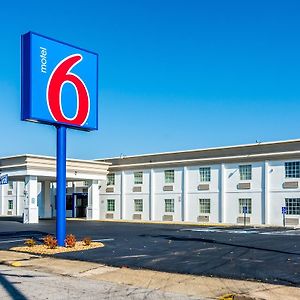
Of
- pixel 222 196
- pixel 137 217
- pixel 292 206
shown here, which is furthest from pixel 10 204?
pixel 292 206

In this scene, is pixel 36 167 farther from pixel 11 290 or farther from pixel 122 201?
pixel 11 290

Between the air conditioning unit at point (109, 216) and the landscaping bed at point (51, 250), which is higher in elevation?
the landscaping bed at point (51, 250)

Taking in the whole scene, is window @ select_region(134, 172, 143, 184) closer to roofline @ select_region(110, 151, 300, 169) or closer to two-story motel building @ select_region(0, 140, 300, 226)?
two-story motel building @ select_region(0, 140, 300, 226)

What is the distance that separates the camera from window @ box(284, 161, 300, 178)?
35.5 meters

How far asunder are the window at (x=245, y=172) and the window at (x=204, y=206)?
12.2 feet

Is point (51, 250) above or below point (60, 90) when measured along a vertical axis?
below

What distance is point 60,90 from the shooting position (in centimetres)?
1925

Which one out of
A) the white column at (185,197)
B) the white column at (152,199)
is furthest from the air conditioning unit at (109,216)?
the white column at (185,197)

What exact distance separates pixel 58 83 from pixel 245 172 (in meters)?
22.2

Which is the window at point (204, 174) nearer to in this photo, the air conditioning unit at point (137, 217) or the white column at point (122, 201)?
the air conditioning unit at point (137, 217)

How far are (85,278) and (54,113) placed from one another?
26.7 feet

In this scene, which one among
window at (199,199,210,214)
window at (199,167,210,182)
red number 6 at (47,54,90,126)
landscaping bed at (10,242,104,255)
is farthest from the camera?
window at (199,167,210,182)

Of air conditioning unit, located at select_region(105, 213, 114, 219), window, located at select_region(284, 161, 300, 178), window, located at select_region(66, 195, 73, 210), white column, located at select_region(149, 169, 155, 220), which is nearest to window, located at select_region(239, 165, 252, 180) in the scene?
window, located at select_region(284, 161, 300, 178)

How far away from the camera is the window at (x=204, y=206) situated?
40.4 m
